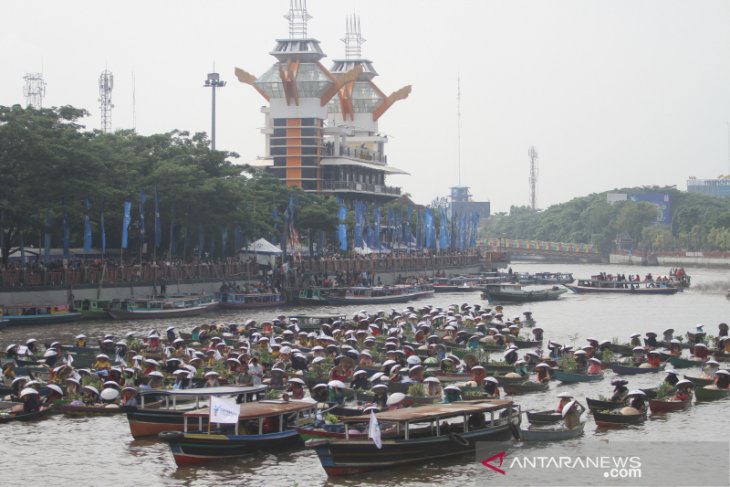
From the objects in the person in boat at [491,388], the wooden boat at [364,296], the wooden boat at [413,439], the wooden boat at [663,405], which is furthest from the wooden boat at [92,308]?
the wooden boat at [413,439]

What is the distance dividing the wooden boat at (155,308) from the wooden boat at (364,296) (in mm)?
15550

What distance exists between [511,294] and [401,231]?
41.3 meters

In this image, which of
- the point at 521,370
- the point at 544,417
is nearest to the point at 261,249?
the point at 521,370

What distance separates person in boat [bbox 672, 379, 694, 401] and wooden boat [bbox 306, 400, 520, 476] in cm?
964

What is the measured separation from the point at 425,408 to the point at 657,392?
11870 mm

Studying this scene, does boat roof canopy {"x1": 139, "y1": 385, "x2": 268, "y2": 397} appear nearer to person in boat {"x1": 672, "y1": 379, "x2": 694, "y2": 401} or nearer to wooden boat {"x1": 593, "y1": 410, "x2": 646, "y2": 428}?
wooden boat {"x1": 593, "y1": 410, "x2": 646, "y2": 428}

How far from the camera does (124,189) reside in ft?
277

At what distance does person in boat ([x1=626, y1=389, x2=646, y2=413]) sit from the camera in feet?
127

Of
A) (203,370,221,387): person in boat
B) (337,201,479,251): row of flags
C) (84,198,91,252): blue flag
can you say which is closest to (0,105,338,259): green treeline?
(84,198,91,252): blue flag

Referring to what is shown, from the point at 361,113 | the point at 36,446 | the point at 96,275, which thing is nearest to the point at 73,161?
the point at 96,275

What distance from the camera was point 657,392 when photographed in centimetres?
4116

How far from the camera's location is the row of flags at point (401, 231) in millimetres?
114056

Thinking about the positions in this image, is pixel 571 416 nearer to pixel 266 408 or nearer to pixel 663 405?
pixel 663 405

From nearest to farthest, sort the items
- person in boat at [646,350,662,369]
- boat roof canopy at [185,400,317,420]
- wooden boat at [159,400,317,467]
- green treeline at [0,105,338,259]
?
1. wooden boat at [159,400,317,467]
2. boat roof canopy at [185,400,317,420]
3. person in boat at [646,350,662,369]
4. green treeline at [0,105,338,259]
